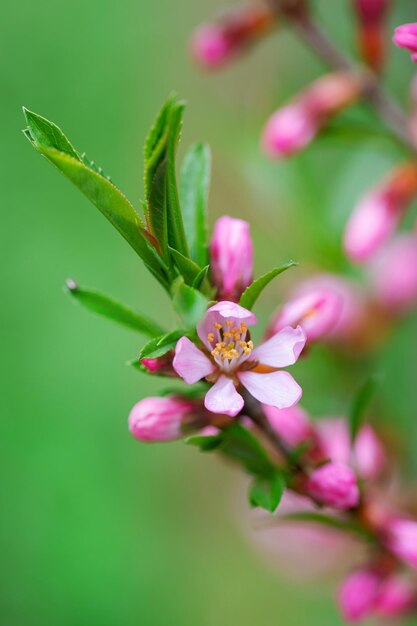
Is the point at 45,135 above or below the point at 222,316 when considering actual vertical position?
above

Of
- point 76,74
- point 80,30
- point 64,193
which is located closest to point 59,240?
point 64,193

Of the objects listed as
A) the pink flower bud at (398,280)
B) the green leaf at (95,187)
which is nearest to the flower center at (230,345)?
the green leaf at (95,187)

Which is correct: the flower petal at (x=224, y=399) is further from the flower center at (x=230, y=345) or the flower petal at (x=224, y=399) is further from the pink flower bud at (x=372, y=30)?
→ the pink flower bud at (x=372, y=30)

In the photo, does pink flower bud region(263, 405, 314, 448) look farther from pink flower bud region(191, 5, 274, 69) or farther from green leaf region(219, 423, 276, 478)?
pink flower bud region(191, 5, 274, 69)

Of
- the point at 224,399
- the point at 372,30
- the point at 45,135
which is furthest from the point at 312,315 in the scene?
the point at 372,30

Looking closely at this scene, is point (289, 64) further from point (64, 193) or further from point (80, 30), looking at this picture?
point (80, 30)

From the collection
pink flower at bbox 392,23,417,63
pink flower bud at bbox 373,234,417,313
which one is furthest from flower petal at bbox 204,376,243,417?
pink flower bud at bbox 373,234,417,313

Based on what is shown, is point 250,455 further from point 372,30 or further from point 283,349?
point 372,30

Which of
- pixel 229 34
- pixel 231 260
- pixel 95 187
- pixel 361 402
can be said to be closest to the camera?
pixel 95 187
